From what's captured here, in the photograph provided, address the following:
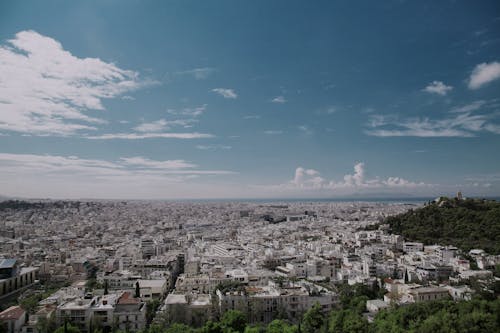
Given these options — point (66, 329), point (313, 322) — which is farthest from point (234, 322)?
point (66, 329)

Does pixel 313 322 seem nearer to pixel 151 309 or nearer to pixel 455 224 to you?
pixel 151 309

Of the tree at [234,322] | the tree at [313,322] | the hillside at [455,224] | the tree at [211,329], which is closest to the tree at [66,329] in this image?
the tree at [211,329]

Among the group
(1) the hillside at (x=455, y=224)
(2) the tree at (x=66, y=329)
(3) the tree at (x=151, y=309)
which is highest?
(1) the hillside at (x=455, y=224)

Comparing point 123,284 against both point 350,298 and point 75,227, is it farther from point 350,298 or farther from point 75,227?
point 75,227

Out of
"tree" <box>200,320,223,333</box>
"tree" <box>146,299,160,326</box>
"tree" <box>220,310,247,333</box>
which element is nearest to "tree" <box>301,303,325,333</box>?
"tree" <box>220,310,247,333</box>

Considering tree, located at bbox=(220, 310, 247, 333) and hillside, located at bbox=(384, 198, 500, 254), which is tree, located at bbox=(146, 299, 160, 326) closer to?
tree, located at bbox=(220, 310, 247, 333)

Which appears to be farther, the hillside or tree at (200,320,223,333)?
the hillside

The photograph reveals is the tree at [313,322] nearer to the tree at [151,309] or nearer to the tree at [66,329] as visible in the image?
the tree at [151,309]
